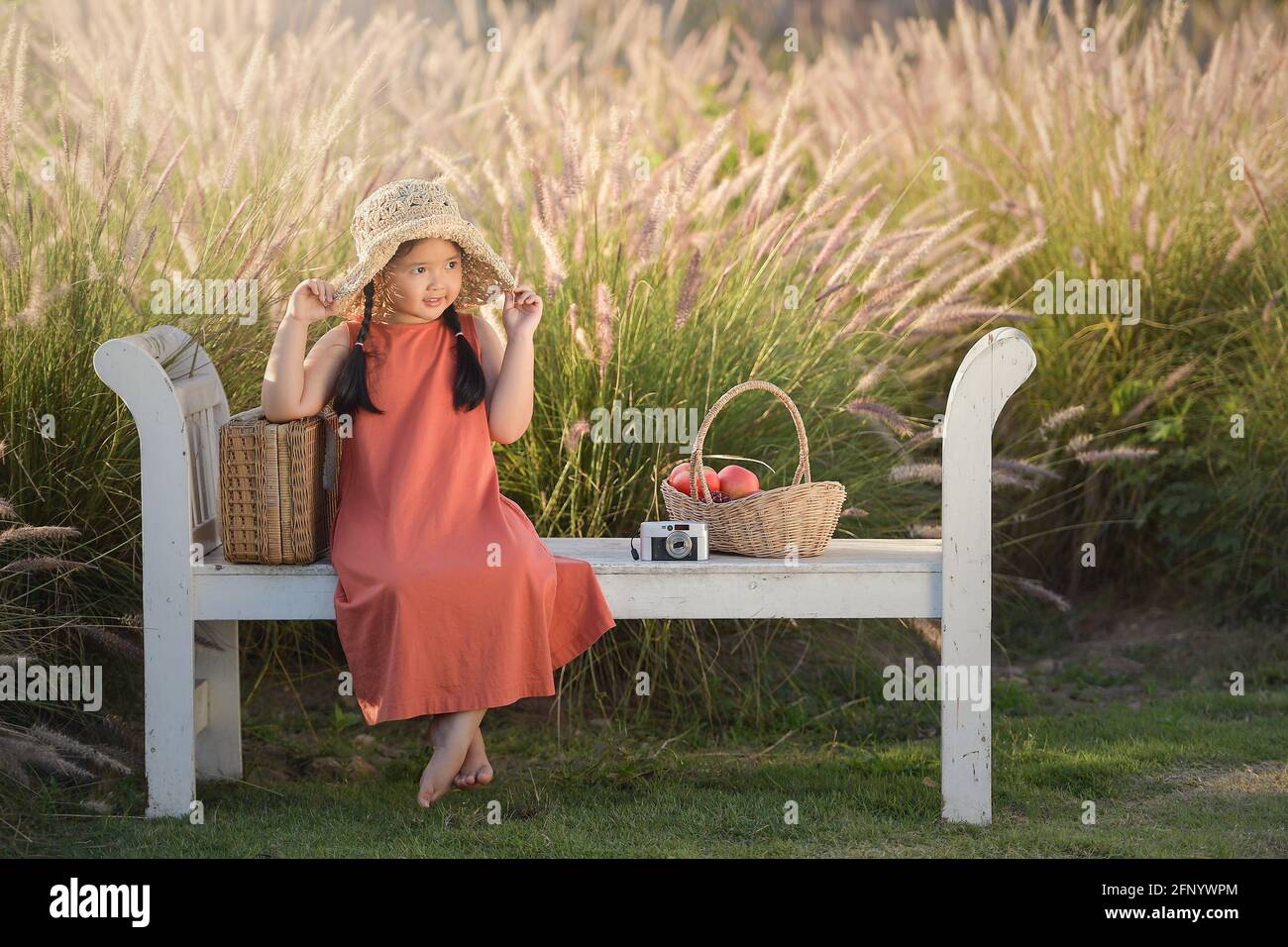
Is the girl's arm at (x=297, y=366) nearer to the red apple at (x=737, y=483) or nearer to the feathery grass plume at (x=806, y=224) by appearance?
the red apple at (x=737, y=483)

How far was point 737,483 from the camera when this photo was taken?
3.41 m

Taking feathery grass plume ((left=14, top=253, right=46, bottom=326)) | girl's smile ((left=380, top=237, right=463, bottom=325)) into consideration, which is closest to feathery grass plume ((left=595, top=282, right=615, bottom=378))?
girl's smile ((left=380, top=237, right=463, bottom=325))

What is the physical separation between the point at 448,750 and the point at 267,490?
2.15 feet

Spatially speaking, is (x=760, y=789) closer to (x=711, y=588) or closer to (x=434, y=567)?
(x=711, y=588)

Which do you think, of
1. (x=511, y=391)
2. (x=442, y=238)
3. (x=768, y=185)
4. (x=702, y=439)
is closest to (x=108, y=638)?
(x=511, y=391)

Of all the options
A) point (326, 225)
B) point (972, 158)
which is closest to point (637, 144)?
point (972, 158)

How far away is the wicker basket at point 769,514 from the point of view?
3.27 meters

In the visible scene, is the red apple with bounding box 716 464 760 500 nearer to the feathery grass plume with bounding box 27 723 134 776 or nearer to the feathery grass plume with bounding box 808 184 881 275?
the feathery grass plume with bounding box 808 184 881 275

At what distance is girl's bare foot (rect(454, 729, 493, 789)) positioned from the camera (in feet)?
10.8

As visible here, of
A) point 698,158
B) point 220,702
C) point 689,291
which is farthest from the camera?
point 698,158

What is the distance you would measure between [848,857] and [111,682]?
1791 millimetres

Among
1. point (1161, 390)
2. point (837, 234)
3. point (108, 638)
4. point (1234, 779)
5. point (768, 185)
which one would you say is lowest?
point (1234, 779)

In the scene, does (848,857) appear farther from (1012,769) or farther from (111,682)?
(111,682)

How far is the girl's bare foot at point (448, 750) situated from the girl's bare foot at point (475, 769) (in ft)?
0.30
